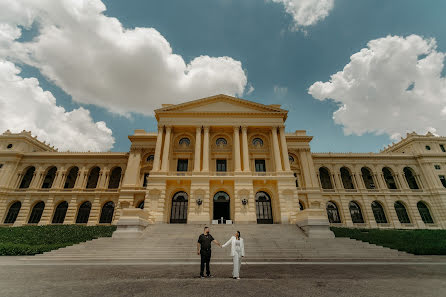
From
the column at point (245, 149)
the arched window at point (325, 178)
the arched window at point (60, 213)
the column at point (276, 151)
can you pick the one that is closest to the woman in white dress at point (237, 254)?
the column at point (245, 149)

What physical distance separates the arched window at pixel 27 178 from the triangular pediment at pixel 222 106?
28820 mm

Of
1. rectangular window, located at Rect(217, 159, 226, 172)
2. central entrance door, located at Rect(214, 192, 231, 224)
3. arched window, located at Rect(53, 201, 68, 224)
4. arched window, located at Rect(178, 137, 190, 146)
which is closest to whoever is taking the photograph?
central entrance door, located at Rect(214, 192, 231, 224)

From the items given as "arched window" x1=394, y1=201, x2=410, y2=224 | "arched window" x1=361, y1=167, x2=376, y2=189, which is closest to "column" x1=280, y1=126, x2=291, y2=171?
"arched window" x1=361, y1=167, x2=376, y2=189

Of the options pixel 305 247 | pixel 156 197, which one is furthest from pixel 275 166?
pixel 156 197

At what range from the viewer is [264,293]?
5852mm

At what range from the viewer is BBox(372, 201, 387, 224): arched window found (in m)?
34.6

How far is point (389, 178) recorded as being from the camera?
3869 centimetres

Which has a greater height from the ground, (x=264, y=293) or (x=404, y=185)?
(x=404, y=185)

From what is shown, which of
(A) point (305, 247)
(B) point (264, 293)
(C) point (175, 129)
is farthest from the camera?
(C) point (175, 129)

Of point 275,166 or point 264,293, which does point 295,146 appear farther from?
point 264,293

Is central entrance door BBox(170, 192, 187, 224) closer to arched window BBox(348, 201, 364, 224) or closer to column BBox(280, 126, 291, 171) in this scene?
column BBox(280, 126, 291, 171)

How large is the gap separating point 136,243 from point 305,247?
12144mm

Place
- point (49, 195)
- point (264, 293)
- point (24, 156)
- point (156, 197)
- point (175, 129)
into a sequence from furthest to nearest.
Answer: point (24, 156)
point (49, 195)
point (175, 129)
point (156, 197)
point (264, 293)

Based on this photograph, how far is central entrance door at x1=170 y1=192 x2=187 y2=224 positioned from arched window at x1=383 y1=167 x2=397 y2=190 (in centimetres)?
3765
